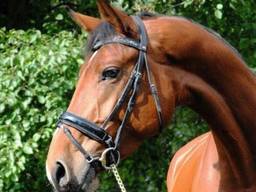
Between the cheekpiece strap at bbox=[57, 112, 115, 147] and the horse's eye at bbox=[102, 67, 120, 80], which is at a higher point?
the horse's eye at bbox=[102, 67, 120, 80]

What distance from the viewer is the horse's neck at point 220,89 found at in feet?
10.4

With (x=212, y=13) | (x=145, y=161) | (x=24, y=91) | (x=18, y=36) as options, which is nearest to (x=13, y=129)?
(x=24, y=91)

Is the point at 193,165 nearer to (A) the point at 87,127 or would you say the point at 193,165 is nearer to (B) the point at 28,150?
(A) the point at 87,127

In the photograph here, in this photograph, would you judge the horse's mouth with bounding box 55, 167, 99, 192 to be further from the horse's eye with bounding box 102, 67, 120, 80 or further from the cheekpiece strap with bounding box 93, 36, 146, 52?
the cheekpiece strap with bounding box 93, 36, 146, 52

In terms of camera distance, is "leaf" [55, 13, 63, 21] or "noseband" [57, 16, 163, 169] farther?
"leaf" [55, 13, 63, 21]

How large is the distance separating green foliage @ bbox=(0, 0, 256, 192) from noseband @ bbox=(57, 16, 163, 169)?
7.78 feet

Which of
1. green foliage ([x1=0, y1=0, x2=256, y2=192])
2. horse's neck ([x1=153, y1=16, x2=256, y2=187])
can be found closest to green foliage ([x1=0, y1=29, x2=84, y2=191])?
green foliage ([x1=0, y1=0, x2=256, y2=192])

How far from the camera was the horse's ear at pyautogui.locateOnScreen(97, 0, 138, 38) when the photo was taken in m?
3.02

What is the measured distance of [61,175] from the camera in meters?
2.88

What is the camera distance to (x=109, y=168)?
9.94 feet

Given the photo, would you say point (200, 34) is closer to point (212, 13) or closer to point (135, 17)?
point (135, 17)

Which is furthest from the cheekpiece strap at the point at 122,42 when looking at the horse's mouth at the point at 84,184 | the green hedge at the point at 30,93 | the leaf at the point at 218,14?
the leaf at the point at 218,14

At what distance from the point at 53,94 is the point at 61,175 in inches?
103

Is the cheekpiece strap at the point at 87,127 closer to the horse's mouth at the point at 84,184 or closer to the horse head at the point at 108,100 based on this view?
the horse head at the point at 108,100
